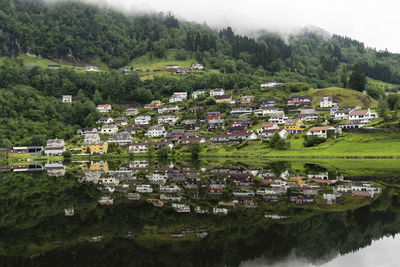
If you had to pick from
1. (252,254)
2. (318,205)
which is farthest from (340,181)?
(252,254)

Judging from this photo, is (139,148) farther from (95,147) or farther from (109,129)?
(109,129)

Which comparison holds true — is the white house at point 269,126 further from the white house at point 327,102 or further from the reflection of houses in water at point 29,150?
the reflection of houses in water at point 29,150

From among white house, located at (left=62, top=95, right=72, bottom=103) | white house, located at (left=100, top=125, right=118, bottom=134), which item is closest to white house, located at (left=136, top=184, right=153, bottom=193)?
white house, located at (left=100, top=125, right=118, bottom=134)

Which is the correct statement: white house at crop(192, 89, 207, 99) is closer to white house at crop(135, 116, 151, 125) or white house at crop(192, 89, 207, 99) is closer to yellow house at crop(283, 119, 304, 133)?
white house at crop(135, 116, 151, 125)

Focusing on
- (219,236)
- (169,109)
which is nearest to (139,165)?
(219,236)

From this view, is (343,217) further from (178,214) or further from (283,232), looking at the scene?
(178,214)
